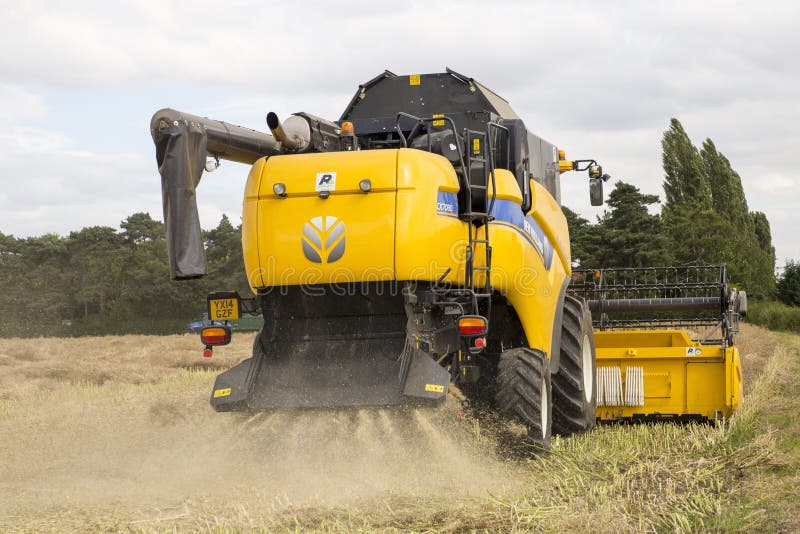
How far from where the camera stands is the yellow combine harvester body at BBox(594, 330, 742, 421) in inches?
362

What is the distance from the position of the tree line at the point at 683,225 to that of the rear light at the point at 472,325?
29241mm

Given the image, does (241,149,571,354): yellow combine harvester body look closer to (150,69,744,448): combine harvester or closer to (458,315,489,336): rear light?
(150,69,744,448): combine harvester

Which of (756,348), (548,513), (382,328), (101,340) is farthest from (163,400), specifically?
(756,348)

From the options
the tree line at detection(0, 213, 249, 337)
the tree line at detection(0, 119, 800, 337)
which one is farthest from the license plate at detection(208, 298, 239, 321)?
the tree line at detection(0, 213, 249, 337)

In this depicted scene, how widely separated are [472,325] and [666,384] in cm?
366

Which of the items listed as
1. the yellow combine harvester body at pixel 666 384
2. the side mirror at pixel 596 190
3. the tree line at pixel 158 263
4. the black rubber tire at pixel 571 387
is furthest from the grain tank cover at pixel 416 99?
the tree line at pixel 158 263

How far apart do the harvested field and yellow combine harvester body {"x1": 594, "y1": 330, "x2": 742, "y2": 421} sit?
328 millimetres

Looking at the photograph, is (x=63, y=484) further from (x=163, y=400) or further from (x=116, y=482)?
(x=163, y=400)

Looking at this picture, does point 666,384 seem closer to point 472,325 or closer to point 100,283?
point 472,325

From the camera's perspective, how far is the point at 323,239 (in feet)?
20.6

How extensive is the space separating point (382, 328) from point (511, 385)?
1.01m

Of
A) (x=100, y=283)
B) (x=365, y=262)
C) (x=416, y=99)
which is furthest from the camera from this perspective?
(x=100, y=283)

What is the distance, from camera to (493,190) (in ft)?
22.7

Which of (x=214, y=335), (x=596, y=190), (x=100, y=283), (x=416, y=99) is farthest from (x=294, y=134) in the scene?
(x=100, y=283)
